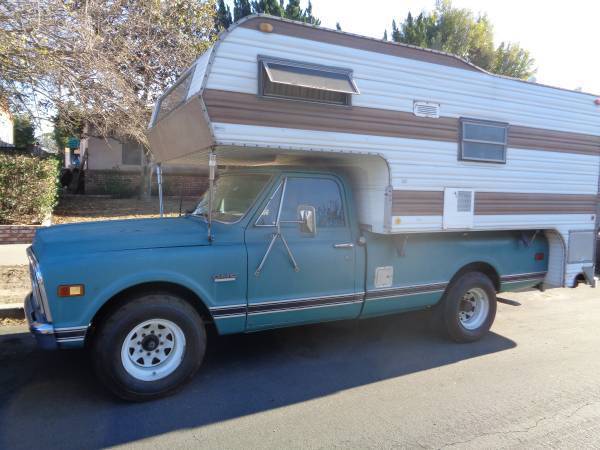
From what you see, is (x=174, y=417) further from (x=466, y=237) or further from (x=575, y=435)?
(x=466, y=237)

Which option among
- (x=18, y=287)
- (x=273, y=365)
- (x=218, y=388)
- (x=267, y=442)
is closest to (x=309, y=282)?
(x=273, y=365)

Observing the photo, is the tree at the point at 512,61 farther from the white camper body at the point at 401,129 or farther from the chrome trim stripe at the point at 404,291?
the chrome trim stripe at the point at 404,291

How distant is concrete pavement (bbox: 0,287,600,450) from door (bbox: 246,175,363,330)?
0.59 m

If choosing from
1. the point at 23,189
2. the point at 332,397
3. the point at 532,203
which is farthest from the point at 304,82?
the point at 23,189

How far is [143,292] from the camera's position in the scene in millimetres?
3865

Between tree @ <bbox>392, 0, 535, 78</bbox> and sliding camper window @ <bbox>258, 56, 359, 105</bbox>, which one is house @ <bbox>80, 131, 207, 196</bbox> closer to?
tree @ <bbox>392, 0, 535, 78</bbox>

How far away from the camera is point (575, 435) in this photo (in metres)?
3.45

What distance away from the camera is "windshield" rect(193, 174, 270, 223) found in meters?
4.48

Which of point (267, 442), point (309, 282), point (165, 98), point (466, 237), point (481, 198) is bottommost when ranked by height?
point (267, 442)

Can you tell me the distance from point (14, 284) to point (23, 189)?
11.2ft

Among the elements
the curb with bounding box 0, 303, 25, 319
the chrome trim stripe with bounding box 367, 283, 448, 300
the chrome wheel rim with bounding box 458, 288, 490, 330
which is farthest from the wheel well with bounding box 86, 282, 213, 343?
the chrome wheel rim with bounding box 458, 288, 490, 330

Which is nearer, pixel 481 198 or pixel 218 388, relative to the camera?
pixel 218 388

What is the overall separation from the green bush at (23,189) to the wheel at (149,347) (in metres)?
6.97

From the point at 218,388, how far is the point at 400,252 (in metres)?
2.30
